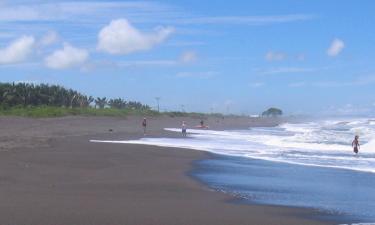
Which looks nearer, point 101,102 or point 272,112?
point 101,102

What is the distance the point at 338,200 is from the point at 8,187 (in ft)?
20.4

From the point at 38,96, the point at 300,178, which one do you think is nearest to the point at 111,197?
the point at 300,178

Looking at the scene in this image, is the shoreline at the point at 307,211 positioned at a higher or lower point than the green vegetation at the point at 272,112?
lower

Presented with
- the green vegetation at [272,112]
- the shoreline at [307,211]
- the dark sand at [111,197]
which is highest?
the green vegetation at [272,112]

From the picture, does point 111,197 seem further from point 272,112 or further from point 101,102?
point 272,112

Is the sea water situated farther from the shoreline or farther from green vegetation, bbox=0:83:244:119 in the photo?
green vegetation, bbox=0:83:244:119

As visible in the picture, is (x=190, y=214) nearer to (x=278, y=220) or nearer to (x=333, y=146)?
(x=278, y=220)

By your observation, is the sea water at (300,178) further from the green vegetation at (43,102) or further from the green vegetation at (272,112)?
the green vegetation at (272,112)

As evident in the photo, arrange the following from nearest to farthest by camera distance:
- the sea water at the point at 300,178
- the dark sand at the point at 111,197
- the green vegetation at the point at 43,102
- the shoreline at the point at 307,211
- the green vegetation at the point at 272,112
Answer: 1. the dark sand at the point at 111,197
2. the shoreline at the point at 307,211
3. the sea water at the point at 300,178
4. the green vegetation at the point at 43,102
5. the green vegetation at the point at 272,112

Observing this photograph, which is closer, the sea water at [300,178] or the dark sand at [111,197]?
the dark sand at [111,197]

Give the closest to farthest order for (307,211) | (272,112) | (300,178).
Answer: (307,211) → (300,178) → (272,112)

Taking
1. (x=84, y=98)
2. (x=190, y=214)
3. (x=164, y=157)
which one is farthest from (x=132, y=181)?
(x=84, y=98)

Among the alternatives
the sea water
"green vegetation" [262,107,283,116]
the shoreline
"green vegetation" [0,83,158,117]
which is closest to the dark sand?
the shoreline

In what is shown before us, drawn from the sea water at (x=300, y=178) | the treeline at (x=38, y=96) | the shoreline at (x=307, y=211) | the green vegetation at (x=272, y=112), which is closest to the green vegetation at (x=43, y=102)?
the treeline at (x=38, y=96)
